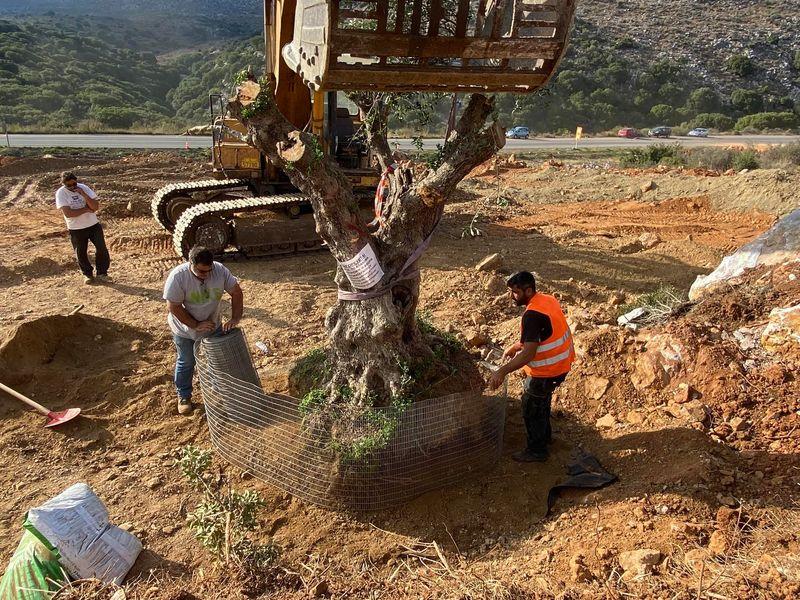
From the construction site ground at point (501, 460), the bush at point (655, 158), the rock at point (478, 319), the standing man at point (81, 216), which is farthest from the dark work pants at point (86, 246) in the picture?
the bush at point (655, 158)

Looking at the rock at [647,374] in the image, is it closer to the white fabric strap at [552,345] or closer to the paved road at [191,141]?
the white fabric strap at [552,345]

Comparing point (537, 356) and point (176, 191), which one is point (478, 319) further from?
point (176, 191)

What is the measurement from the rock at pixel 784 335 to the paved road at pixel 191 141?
16393 mm

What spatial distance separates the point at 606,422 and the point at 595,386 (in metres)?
0.48

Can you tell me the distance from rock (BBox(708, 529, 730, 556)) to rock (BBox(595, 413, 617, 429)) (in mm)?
1541

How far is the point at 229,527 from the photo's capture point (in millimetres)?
3381

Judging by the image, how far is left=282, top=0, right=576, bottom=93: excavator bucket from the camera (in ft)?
9.61

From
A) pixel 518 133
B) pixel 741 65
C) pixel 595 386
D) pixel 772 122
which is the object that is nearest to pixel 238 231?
pixel 595 386

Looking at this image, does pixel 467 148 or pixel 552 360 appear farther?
pixel 552 360

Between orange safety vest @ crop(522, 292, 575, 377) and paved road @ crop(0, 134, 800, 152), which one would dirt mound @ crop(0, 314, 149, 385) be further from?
paved road @ crop(0, 134, 800, 152)

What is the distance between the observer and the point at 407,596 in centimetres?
319

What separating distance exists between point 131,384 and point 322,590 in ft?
10.8

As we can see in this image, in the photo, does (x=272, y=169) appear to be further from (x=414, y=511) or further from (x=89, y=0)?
(x=89, y=0)

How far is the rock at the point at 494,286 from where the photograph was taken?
7.93 metres
